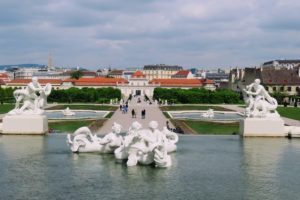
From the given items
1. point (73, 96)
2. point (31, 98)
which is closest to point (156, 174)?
point (31, 98)

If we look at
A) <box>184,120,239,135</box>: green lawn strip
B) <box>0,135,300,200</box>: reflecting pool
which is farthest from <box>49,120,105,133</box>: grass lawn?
<box>0,135,300,200</box>: reflecting pool

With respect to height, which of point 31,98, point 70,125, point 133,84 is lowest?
point 70,125

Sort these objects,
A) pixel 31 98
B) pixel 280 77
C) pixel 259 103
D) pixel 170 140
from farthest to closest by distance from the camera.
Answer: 1. pixel 280 77
2. pixel 31 98
3. pixel 259 103
4. pixel 170 140

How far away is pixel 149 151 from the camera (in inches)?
612

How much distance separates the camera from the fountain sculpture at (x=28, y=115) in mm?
23531

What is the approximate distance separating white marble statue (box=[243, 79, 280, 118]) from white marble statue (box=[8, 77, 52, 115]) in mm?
10017

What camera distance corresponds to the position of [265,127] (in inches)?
926

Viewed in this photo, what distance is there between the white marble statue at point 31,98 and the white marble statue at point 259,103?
32.9 ft

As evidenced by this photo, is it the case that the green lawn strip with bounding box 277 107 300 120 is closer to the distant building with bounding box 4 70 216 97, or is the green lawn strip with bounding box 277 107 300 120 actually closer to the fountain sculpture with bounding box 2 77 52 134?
the fountain sculpture with bounding box 2 77 52 134

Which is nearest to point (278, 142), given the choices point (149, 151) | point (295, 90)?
point (149, 151)

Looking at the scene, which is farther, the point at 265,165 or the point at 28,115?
the point at 28,115

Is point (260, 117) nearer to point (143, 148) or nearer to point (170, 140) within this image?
point (170, 140)

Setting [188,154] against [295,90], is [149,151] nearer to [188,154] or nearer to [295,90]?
[188,154]

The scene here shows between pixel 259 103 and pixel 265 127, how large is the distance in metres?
1.21
